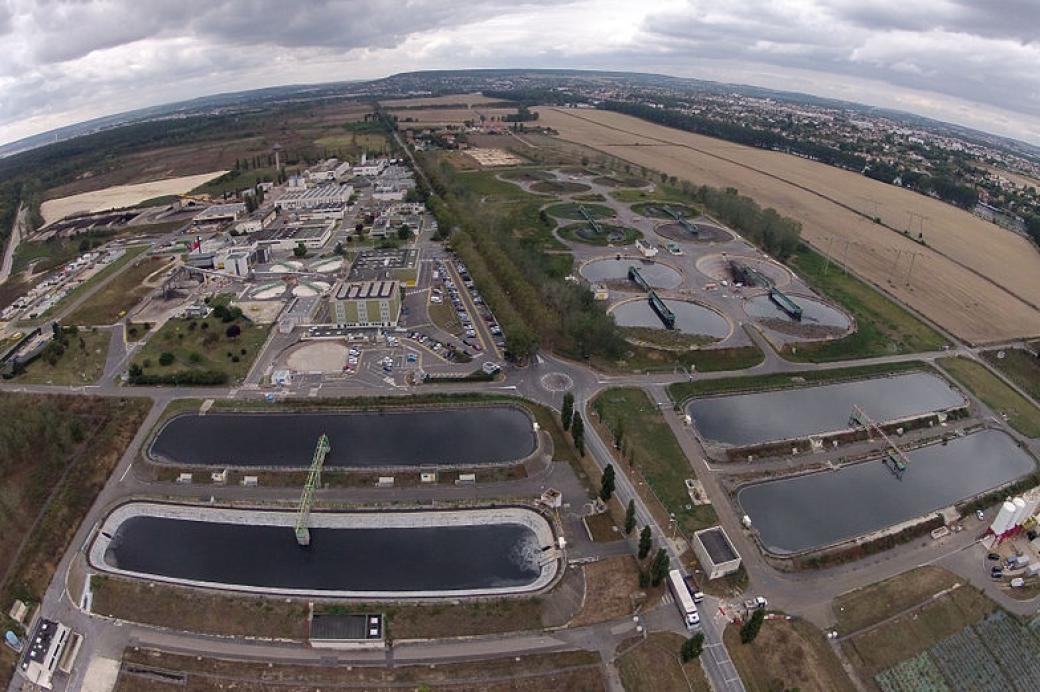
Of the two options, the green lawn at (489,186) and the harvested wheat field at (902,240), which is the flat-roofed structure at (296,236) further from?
the harvested wheat field at (902,240)

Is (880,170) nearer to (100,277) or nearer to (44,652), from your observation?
(100,277)

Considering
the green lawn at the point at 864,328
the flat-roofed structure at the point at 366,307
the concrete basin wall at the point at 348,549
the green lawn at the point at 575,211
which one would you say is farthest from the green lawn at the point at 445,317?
the green lawn at the point at 575,211

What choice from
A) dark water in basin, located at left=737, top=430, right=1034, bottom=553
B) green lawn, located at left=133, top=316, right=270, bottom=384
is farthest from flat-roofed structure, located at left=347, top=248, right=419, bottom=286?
dark water in basin, located at left=737, top=430, right=1034, bottom=553

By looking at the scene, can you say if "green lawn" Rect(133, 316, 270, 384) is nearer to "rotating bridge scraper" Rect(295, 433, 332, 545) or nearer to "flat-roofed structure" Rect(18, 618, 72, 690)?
"rotating bridge scraper" Rect(295, 433, 332, 545)

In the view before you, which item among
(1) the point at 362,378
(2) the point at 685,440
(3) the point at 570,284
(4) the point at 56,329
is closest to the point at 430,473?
(1) the point at 362,378

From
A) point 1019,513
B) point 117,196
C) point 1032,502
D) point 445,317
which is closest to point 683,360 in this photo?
point 445,317

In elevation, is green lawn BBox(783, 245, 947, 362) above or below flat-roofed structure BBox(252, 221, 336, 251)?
below
